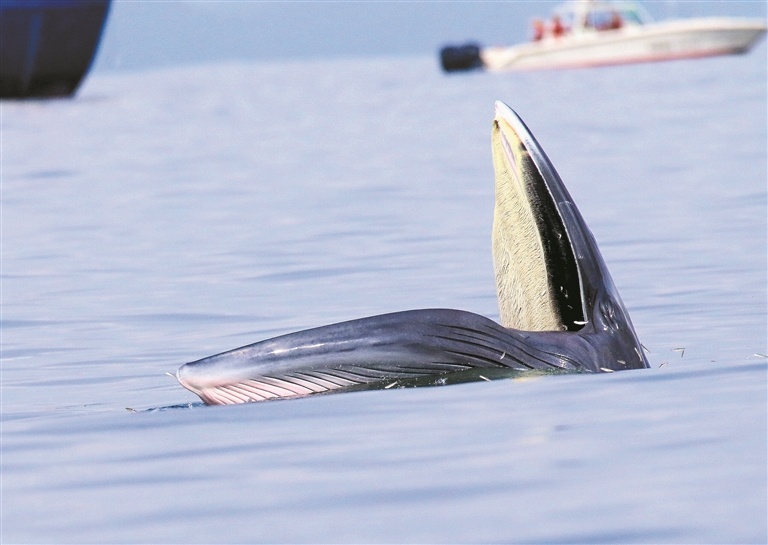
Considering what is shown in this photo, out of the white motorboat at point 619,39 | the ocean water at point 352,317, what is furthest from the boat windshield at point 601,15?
the ocean water at point 352,317

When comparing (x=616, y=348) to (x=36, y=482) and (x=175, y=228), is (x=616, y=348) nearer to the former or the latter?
(x=36, y=482)

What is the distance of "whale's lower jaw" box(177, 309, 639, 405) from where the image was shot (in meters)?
6.96

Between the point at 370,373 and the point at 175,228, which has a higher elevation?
the point at 370,373

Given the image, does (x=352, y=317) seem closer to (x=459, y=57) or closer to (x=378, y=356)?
(x=378, y=356)

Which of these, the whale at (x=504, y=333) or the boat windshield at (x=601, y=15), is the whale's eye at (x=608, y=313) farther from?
the boat windshield at (x=601, y=15)

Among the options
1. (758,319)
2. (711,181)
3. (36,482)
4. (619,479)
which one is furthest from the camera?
(711,181)

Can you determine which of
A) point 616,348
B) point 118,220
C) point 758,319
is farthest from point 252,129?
point 616,348

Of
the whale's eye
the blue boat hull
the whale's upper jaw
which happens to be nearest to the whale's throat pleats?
the whale's upper jaw

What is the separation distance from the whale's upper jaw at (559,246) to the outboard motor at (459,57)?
76.9 meters

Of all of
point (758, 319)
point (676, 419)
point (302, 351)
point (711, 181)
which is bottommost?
point (711, 181)

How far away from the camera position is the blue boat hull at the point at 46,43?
55.1m

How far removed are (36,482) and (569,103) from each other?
41.5 m

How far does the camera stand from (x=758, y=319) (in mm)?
10430

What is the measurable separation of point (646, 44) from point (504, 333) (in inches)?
2850
